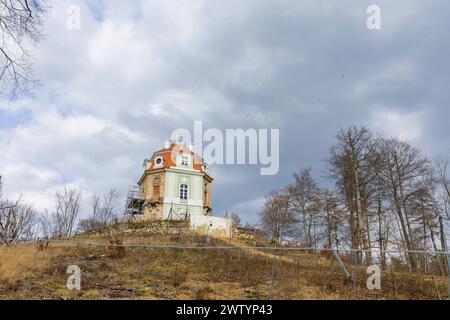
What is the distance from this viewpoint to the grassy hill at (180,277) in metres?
11.1

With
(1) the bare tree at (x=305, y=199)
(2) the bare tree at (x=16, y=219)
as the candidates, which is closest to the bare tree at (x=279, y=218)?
(1) the bare tree at (x=305, y=199)

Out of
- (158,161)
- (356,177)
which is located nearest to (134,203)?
(158,161)

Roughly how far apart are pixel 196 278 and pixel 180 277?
670 millimetres

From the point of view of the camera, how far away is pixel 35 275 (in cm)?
1366

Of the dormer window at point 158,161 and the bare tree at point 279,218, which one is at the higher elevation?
the dormer window at point 158,161

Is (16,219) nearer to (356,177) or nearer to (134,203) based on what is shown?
(134,203)

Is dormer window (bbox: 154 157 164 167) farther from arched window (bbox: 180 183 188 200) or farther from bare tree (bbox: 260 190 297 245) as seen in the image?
bare tree (bbox: 260 190 297 245)

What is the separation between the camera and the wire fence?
440 inches

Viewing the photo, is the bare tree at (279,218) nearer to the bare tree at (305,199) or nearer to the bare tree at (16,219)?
the bare tree at (305,199)

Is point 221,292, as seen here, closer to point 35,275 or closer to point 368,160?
point 35,275

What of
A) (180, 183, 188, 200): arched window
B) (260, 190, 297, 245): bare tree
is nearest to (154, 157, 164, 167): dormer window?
(180, 183, 188, 200): arched window

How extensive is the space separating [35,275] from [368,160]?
2318cm
